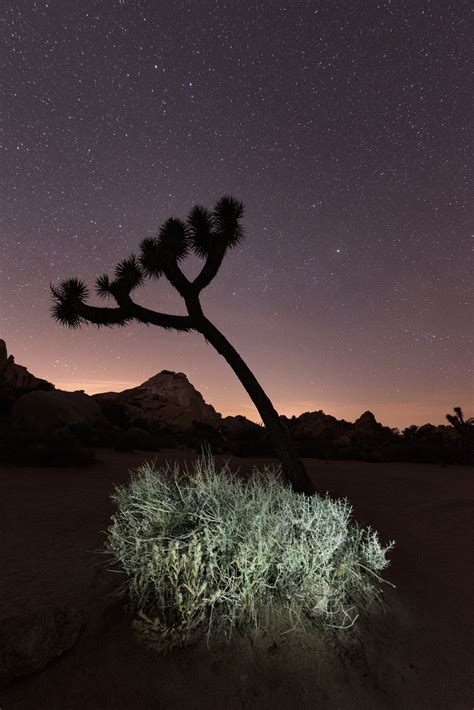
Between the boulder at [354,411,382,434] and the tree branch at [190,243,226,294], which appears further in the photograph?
the boulder at [354,411,382,434]

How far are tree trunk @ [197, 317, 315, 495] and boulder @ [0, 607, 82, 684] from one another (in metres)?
4.55

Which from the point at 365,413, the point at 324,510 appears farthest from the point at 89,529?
the point at 365,413

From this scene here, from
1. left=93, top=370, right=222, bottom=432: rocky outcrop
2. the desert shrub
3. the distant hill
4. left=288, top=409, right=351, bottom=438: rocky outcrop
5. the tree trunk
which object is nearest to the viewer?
the desert shrub

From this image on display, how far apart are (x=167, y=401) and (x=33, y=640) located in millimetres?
25378

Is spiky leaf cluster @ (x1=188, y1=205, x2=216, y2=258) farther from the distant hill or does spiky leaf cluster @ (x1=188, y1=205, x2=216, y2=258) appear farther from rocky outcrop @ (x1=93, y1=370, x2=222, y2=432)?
rocky outcrop @ (x1=93, y1=370, x2=222, y2=432)

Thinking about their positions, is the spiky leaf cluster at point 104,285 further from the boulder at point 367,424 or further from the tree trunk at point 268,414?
the boulder at point 367,424

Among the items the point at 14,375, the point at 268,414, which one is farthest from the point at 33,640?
the point at 14,375

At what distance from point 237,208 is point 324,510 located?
7.09 m

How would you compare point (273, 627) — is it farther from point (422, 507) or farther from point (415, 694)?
point (422, 507)

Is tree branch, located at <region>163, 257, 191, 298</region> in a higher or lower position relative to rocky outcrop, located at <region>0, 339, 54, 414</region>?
lower

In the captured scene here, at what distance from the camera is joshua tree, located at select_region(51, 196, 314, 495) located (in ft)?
25.5

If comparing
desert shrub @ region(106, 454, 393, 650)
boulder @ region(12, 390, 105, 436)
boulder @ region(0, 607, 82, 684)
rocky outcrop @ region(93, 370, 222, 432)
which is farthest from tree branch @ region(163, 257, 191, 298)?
rocky outcrop @ region(93, 370, 222, 432)

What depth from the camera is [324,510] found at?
12.7 feet

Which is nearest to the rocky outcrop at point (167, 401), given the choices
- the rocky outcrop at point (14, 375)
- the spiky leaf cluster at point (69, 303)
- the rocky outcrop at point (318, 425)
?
the rocky outcrop at point (14, 375)
